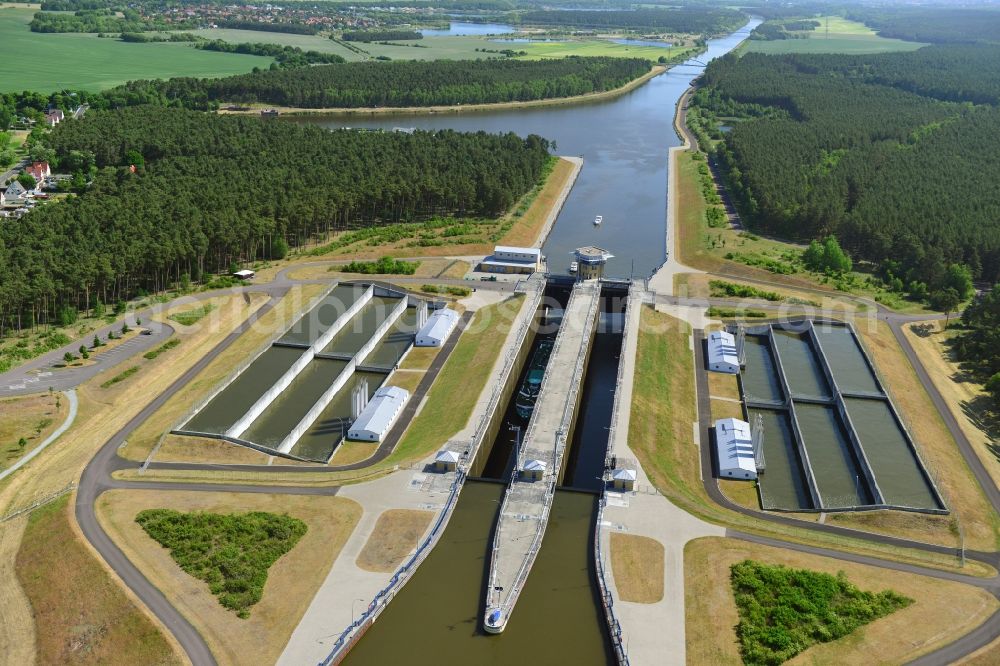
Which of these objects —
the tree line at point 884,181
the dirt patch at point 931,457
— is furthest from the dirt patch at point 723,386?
the tree line at point 884,181

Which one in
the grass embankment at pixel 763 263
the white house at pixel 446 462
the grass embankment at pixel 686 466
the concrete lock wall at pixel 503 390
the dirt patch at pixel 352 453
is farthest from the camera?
the grass embankment at pixel 763 263

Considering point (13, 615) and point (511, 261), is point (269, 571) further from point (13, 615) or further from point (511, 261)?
point (511, 261)

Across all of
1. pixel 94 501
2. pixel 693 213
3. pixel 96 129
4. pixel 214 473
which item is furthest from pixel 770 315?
pixel 96 129

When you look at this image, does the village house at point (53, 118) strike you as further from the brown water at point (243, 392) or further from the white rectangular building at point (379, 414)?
the white rectangular building at point (379, 414)

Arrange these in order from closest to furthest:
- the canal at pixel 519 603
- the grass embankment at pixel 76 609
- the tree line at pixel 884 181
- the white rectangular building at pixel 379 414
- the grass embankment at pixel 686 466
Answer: the grass embankment at pixel 76 609 → the canal at pixel 519 603 → the grass embankment at pixel 686 466 → the white rectangular building at pixel 379 414 → the tree line at pixel 884 181

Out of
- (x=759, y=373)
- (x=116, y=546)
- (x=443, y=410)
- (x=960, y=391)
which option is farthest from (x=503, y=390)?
(x=960, y=391)

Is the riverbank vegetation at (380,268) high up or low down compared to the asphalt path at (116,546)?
up

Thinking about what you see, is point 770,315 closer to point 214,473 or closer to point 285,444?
point 285,444

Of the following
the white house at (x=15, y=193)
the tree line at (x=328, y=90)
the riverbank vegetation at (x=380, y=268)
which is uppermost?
the tree line at (x=328, y=90)

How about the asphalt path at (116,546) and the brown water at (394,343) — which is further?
the brown water at (394,343)
